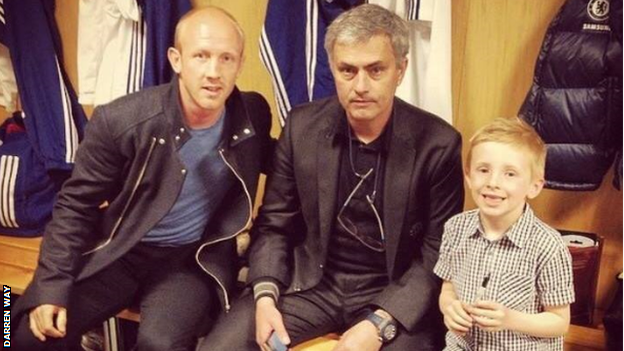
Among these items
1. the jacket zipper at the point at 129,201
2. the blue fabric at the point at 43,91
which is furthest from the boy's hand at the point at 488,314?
the blue fabric at the point at 43,91

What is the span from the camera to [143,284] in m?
2.03

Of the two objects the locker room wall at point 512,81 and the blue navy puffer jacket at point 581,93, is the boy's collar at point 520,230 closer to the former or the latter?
the blue navy puffer jacket at point 581,93

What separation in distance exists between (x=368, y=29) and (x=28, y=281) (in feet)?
4.87

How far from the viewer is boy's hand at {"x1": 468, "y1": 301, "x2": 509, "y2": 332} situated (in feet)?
4.61

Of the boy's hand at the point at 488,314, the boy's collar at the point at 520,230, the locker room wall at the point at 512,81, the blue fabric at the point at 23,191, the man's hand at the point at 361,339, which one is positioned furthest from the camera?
the blue fabric at the point at 23,191

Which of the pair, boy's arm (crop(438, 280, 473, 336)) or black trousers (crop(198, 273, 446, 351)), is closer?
boy's arm (crop(438, 280, 473, 336))

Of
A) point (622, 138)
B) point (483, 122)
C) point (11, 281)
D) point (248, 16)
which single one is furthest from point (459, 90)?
point (11, 281)

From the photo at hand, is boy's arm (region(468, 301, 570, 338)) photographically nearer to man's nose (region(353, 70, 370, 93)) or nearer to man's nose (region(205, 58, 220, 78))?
man's nose (region(353, 70, 370, 93))

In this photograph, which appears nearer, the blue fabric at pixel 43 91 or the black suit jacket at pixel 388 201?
the black suit jacket at pixel 388 201

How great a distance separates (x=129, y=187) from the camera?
1890 mm

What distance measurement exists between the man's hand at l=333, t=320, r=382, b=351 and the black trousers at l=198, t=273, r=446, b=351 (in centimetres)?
8

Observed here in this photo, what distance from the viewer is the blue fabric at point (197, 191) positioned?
6.24 ft

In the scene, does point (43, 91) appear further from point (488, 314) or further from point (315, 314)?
point (488, 314)

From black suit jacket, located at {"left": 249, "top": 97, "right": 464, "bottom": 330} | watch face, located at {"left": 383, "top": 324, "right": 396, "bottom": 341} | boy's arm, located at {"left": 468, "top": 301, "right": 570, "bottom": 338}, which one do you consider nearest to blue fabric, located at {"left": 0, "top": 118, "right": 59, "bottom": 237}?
black suit jacket, located at {"left": 249, "top": 97, "right": 464, "bottom": 330}
